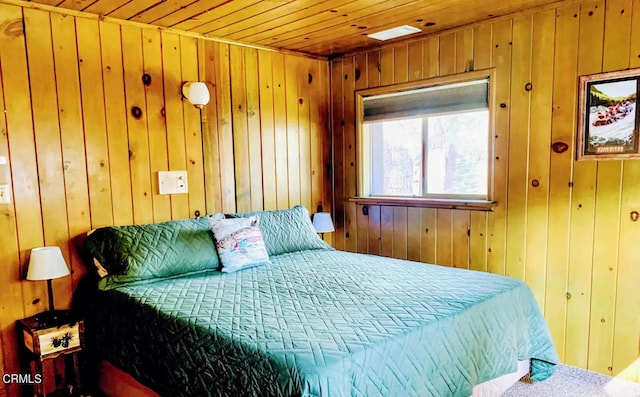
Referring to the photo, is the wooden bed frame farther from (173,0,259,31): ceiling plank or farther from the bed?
(173,0,259,31): ceiling plank

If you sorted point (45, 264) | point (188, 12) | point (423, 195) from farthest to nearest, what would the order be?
point (423, 195), point (188, 12), point (45, 264)

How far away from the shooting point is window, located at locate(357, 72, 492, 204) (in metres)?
2.97

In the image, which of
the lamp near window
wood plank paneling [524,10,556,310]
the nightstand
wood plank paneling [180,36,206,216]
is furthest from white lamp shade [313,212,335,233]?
the nightstand

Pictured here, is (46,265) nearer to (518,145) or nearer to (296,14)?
(296,14)

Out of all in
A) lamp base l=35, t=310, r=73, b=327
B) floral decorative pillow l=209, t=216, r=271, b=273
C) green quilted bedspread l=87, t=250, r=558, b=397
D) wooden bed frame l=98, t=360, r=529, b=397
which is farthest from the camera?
floral decorative pillow l=209, t=216, r=271, b=273

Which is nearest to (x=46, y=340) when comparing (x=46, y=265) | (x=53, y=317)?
(x=53, y=317)

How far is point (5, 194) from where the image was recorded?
2.26 meters

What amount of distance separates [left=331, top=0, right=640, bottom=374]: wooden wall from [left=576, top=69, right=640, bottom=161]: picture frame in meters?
0.04

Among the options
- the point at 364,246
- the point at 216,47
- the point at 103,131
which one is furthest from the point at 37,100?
the point at 364,246

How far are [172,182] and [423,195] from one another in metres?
1.80

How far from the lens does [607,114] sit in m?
2.41

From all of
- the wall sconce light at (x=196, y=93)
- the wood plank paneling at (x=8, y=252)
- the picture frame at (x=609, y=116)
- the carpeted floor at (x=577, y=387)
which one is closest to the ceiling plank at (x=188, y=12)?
the wall sconce light at (x=196, y=93)

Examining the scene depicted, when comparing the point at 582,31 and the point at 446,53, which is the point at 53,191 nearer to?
the point at 446,53

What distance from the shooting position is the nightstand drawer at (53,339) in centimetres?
211
